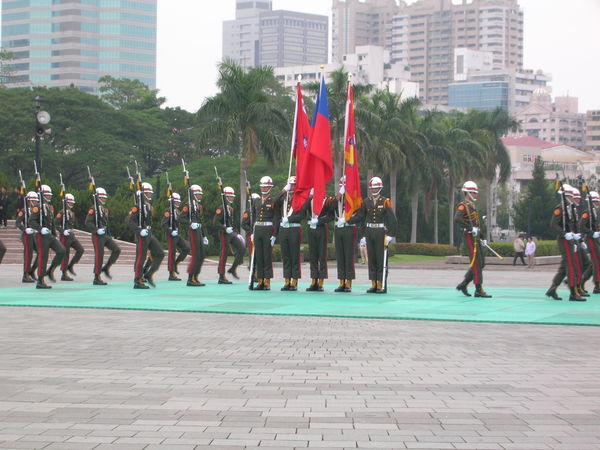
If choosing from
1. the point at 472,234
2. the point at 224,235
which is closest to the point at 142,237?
the point at 224,235

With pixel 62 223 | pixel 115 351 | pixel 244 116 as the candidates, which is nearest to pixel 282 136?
pixel 244 116

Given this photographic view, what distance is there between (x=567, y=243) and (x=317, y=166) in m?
4.97

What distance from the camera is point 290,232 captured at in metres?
19.9

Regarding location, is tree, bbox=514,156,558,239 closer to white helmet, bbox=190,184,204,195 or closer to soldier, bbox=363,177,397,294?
white helmet, bbox=190,184,204,195

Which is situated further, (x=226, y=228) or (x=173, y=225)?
(x=173, y=225)

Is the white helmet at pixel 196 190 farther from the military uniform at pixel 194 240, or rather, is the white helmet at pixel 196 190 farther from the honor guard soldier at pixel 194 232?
the military uniform at pixel 194 240

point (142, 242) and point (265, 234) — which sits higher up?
point (265, 234)

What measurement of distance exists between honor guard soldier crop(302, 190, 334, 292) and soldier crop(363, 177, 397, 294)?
74cm

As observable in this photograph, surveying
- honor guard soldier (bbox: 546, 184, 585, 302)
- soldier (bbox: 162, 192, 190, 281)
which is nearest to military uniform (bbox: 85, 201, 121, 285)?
soldier (bbox: 162, 192, 190, 281)

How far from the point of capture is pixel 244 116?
47.1 m

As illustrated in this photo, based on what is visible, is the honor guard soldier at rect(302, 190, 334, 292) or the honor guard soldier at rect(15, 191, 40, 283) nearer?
the honor guard soldier at rect(302, 190, 334, 292)

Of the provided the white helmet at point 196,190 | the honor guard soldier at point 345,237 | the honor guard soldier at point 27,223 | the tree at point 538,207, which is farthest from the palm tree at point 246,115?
the tree at point 538,207

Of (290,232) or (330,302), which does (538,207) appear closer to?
(290,232)

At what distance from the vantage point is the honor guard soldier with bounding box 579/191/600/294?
19.1m
